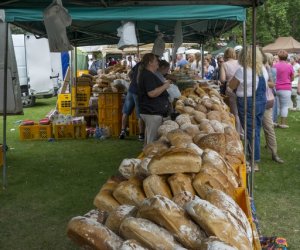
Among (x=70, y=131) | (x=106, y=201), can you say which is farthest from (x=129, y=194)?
(x=70, y=131)

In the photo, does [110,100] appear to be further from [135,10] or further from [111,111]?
[135,10]

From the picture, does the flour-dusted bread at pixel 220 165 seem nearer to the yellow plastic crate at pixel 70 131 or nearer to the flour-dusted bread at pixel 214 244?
the flour-dusted bread at pixel 214 244

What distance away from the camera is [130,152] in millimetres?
8406

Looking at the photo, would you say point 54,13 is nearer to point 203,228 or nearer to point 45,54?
point 203,228

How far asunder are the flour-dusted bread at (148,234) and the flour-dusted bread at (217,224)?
153mm

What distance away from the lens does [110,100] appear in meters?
10.0

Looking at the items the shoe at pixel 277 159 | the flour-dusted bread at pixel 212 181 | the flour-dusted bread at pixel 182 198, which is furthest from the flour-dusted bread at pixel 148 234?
the shoe at pixel 277 159

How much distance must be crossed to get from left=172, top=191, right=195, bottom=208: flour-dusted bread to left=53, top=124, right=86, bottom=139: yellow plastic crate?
26.3 ft

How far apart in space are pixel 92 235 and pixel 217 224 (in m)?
0.55

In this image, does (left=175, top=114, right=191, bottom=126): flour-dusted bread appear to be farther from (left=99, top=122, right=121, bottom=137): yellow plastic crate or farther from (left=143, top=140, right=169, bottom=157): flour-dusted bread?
(left=99, top=122, right=121, bottom=137): yellow plastic crate

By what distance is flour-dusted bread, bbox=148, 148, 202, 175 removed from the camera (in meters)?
2.60

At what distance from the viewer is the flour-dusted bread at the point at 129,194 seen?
2400 mm

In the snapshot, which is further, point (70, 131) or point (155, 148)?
point (70, 131)

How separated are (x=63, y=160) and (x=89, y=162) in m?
0.55
